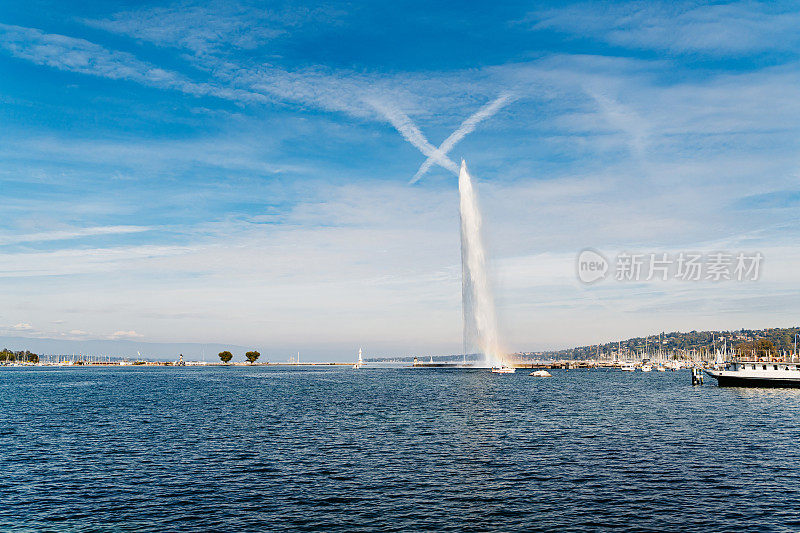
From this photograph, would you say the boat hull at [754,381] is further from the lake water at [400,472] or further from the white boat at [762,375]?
the lake water at [400,472]

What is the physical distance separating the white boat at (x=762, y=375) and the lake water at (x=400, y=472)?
68.7 meters

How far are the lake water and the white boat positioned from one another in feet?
225

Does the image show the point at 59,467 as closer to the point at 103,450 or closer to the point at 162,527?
the point at 103,450

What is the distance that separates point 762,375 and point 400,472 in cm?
13557

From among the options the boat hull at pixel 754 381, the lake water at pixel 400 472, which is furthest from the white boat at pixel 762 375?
the lake water at pixel 400 472

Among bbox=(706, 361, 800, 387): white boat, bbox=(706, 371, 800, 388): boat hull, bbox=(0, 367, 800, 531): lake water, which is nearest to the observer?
bbox=(0, 367, 800, 531): lake water

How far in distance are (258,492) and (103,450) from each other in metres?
24.9

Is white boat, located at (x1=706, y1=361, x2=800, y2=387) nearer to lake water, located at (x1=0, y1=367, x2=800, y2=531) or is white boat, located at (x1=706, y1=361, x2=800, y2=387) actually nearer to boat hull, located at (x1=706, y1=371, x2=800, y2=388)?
boat hull, located at (x1=706, y1=371, x2=800, y2=388)

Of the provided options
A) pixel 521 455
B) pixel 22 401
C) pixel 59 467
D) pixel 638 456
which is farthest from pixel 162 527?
pixel 22 401

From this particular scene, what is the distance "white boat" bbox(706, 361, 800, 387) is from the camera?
142m

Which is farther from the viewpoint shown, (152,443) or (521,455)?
(152,443)

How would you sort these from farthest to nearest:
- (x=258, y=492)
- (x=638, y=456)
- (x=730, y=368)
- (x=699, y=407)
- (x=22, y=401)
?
(x=730, y=368)
(x=22, y=401)
(x=699, y=407)
(x=638, y=456)
(x=258, y=492)

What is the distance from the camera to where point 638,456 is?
170ft

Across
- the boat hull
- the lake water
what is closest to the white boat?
the boat hull
